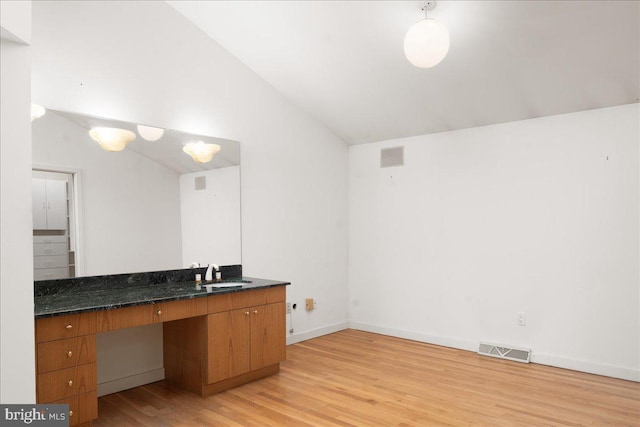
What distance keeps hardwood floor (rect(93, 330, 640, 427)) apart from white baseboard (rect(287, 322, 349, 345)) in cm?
54

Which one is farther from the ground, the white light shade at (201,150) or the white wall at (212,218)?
the white light shade at (201,150)

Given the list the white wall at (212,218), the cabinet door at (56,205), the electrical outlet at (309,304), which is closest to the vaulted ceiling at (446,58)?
the white wall at (212,218)

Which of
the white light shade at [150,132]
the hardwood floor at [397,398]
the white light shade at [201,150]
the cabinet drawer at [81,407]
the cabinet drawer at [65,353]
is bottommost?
the hardwood floor at [397,398]

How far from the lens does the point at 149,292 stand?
3033 mm

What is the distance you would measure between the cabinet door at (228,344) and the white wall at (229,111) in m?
0.73

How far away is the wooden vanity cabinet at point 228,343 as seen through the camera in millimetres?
3139

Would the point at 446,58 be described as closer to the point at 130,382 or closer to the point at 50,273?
the point at 50,273

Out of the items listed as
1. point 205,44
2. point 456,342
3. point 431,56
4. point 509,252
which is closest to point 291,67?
point 205,44

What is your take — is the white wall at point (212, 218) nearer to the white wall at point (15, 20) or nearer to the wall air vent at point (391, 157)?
the wall air vent at point (391, 157)

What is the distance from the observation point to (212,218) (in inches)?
152

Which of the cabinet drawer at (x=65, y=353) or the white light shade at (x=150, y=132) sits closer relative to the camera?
the cabinet drawer at (x=65, y=353)

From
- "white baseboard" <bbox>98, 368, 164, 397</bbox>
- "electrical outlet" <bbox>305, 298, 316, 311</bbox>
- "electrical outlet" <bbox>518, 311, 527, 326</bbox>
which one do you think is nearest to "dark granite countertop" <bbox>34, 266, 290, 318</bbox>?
"white baseboard" <bbox>98, 368, 164, 397</bbox>

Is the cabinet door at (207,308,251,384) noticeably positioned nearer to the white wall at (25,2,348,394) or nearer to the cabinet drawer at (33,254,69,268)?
the white wall at (25,2,348,394)

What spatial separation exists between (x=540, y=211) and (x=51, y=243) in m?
3.96
